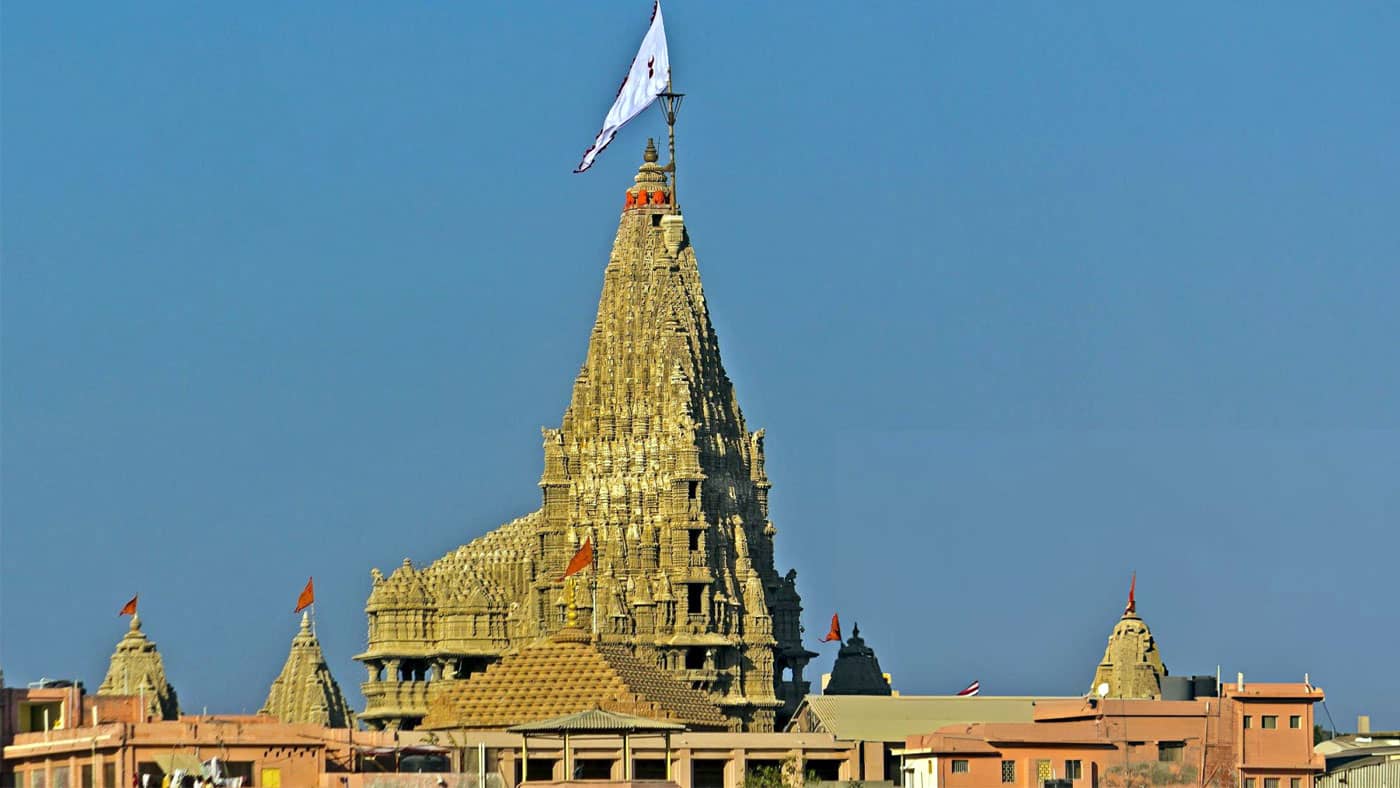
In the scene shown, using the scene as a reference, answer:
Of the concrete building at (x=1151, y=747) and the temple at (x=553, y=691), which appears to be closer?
the concrete building at (x=1151, y=747)

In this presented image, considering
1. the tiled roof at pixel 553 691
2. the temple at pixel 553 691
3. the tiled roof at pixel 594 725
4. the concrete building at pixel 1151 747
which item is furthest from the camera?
the tiled roof at pixel 553 691

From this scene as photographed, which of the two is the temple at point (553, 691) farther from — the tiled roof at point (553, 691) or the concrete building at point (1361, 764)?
the concrete building at point (1361, 764)

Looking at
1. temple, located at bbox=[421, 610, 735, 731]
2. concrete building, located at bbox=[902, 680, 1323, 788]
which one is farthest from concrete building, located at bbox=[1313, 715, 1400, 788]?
temple, located at bbox=[421, 610, 735, 731]

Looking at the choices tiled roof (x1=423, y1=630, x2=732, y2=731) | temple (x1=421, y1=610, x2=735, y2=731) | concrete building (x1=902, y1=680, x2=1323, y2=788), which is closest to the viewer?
concrete building (x1=902, y1=680, x2=1323, y2=788)

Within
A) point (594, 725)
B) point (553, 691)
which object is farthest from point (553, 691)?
point (594, 725)

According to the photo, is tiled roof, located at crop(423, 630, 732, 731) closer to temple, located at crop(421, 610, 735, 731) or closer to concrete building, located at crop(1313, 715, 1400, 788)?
temple, located at crop(421, 610, 735, 731)

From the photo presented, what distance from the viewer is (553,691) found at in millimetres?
193500

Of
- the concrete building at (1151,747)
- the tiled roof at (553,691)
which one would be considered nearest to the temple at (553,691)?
the tiled roof at (553,691)

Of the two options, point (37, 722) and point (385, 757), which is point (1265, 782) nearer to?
point (385, 757)

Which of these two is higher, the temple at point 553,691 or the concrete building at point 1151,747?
the temple at point 553,691

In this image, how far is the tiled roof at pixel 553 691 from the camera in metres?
190

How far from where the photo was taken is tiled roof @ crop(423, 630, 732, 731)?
190 metres

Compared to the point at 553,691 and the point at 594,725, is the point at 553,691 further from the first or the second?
the point at 594,725

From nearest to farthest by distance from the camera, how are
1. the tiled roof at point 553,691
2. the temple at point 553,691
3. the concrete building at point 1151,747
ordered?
1. the concrete building at point 1151,747
2. the temple at point 553,691
3. the tiled roof at point 553,691
